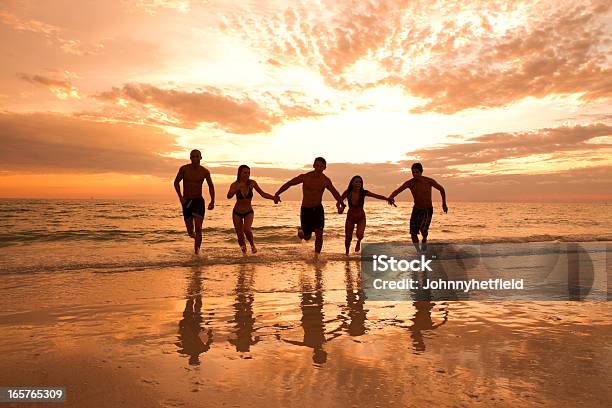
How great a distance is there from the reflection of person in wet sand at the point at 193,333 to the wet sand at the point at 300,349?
2 centimetres

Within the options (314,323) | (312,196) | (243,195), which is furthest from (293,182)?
(314,323)

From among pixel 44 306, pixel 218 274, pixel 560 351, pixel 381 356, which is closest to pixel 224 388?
pixel 381 356

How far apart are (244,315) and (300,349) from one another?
1458 millimetres

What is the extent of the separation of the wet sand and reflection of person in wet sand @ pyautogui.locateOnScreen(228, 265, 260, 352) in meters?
0.02

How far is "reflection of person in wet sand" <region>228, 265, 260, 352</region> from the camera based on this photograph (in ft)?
12.8

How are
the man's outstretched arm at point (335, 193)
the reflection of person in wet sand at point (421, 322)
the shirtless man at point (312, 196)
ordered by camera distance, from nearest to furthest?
the reflection of person in wet sand at point (421, 322) → the shirtless man at point (312, 196) → the man's outstretched arm at point (335, 193)

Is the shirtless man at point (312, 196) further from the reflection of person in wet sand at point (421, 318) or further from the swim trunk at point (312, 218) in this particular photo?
the reflection of person in wet sand at point (421, 318)

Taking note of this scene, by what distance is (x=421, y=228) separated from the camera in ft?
38.5

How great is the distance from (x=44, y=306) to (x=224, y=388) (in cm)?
404

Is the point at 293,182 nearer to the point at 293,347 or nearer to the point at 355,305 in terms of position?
the point at 355,305

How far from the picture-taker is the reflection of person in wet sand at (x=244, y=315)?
3.89 m

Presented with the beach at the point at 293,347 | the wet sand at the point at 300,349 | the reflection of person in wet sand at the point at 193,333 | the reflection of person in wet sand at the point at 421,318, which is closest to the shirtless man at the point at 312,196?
the beach at the point at 293,347

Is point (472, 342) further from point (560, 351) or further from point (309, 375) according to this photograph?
point (309, 375)

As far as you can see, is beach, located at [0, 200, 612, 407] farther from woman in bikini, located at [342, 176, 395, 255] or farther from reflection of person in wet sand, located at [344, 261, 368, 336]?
woman in bikini, located at [342, 176, 395, 255]
